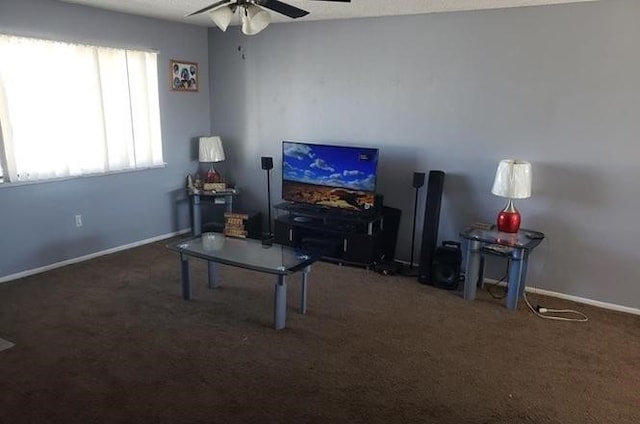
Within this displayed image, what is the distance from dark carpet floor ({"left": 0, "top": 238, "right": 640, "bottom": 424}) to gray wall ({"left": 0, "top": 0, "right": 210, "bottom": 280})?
1.37ft

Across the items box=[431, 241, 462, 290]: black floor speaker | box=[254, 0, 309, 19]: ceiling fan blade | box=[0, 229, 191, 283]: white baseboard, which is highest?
box=[254, 0, 309, 19]: ceiling fan blade

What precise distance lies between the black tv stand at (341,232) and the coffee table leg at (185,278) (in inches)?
52.0

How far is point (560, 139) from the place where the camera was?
3539 mm

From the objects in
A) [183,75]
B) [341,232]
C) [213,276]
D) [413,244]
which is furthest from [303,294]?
[183,75]

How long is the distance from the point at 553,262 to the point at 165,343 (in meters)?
3.04

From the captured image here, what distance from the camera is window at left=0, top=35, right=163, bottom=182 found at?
367 cm

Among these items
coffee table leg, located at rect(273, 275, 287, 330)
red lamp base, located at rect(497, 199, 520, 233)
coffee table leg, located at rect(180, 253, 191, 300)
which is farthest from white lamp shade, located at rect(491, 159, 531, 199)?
coffee table leg, located at rect(180, 253, 191, 300)

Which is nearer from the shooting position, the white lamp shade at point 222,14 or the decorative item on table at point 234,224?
the white lamp shade at point 222,14

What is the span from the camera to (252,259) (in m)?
3.20

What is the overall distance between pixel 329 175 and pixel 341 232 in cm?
57

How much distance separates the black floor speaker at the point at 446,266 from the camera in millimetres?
3785

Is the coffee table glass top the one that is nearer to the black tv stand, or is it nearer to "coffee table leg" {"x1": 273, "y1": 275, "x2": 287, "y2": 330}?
"coffee table leg" {"x1": 273, "y1": 275, "x2": 287, "y2": 330}

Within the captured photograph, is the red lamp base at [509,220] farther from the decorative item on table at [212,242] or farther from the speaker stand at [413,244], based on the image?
the decorative item on table at [212,242]

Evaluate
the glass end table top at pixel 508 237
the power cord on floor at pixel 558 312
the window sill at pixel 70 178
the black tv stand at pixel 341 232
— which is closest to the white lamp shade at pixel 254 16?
the black tv stand at pixel 341 232
